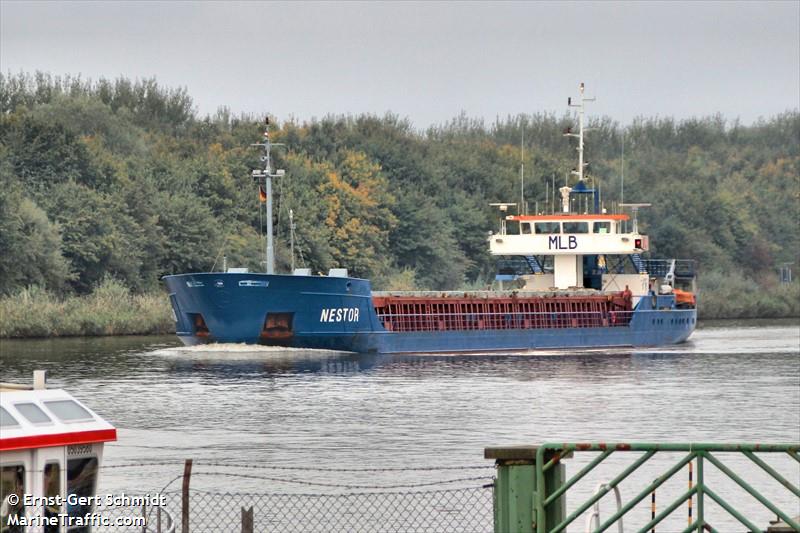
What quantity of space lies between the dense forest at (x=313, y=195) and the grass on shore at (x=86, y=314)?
6.43 ft

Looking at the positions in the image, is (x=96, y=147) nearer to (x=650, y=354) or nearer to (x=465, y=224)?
(x=465, y=224)

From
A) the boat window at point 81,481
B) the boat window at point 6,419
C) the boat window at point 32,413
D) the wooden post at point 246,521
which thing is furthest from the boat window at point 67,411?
the wooden post at point 246,521

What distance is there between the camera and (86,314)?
74375 millimetres

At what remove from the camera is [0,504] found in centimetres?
1305

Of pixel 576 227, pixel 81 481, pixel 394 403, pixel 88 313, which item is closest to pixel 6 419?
pixel 81 481

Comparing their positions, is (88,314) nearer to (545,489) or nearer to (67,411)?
(67,411)

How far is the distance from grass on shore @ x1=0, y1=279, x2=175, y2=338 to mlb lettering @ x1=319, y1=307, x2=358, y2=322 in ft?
66.4

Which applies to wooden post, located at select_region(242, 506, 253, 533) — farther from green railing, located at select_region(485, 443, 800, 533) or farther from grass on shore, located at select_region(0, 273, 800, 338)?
grass on shore, located at select_region(0, 273, 800, 338)

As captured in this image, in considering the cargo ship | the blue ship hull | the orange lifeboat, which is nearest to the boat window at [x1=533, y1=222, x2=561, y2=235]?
the cargo ship

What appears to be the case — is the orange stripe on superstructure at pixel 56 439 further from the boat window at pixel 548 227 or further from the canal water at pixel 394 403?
the boat window at pixel 548 227

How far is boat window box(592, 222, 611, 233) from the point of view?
2741 inches

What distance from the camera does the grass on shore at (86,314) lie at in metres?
72.0

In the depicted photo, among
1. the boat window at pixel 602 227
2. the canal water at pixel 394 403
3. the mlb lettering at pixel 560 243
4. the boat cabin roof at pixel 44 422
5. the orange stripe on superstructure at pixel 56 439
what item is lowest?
the canal water at pixel 394 403

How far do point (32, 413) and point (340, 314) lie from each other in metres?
44.3
